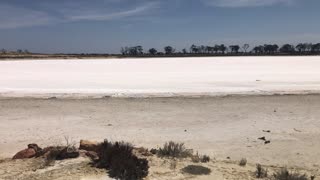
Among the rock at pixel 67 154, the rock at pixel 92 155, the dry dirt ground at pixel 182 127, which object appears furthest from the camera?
the dry dirt ground at pixel 182 127

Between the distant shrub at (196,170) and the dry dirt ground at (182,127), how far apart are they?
10 cm

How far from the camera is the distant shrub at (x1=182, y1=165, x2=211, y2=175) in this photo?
658cm

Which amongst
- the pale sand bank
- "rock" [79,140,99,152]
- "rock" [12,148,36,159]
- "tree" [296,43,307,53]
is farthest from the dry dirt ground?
"tree" [296,43,307,53]

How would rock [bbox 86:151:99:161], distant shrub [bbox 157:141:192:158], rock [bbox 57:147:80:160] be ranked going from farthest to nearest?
distant shrub [bbox 157:141:192:158]
rock [bbox 57:147:80:160]
rock [bbox 86:151:99:161]

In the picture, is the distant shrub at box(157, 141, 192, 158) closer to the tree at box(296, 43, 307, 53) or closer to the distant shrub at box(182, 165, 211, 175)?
the distant shrub at box(182, 165, 211, 175)

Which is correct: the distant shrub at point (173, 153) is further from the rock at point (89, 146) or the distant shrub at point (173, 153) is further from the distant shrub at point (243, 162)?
the rock at point (89, 146)

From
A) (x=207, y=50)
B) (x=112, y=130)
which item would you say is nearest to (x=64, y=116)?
(x=112, y=130)

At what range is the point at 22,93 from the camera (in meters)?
17.4

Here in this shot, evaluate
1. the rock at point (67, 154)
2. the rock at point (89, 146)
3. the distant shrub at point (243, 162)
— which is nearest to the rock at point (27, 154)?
the rock at point (67, 154)

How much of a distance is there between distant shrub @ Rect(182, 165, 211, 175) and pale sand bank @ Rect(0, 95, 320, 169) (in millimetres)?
1279

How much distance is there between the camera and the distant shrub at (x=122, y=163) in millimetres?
6125

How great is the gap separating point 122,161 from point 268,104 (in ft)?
28.3

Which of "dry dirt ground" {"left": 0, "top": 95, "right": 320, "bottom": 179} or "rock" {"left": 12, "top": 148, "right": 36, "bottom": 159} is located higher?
"rock" {"left": 12, "top": 148, "right": 36, "bottom": 159}

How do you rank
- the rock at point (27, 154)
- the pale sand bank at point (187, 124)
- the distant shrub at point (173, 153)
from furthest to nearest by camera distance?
the pale sand bank at point (187, 124) → the distant shrub at point (173, 153) → the rock at point (27, 154)
